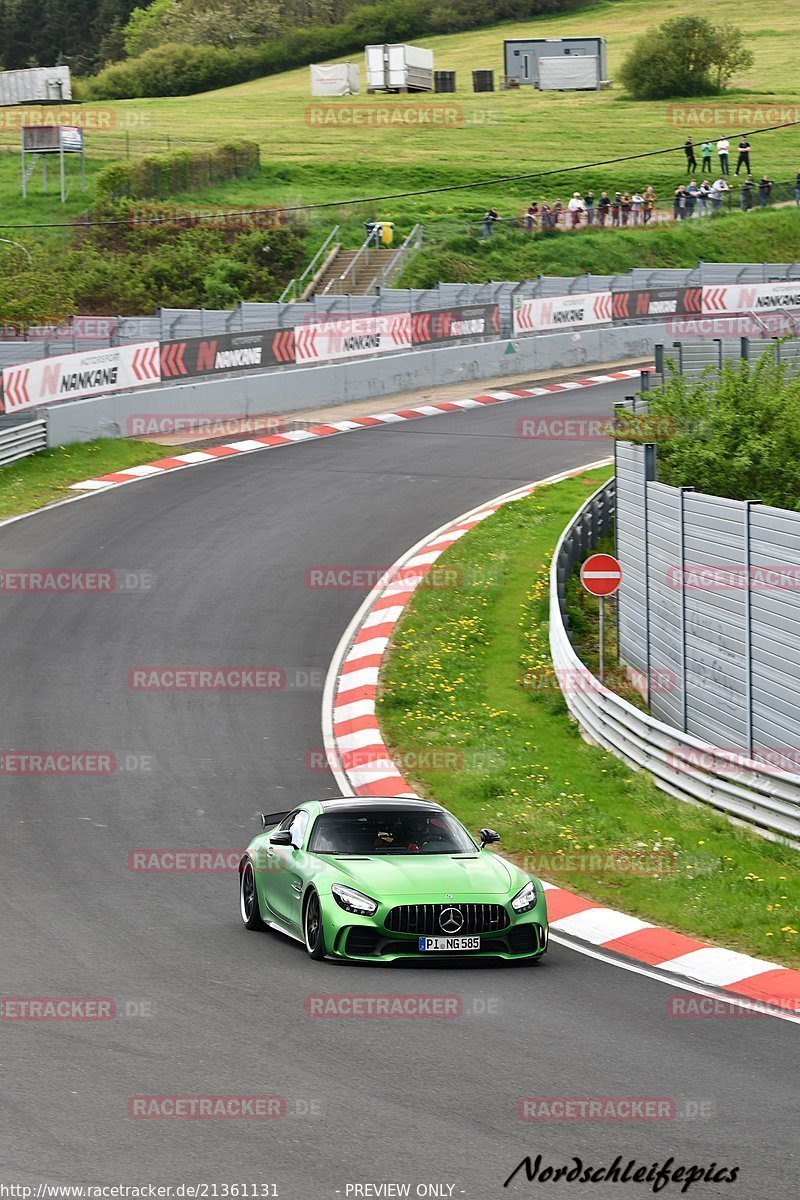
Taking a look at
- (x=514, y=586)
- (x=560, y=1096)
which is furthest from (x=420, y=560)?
(x=560, y=1096)

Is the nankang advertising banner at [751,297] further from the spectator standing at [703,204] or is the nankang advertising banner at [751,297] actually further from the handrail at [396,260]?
the spectator standing at [703,204]

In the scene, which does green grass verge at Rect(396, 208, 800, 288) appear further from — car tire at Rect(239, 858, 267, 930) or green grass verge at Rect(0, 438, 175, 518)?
car tire at Rect(239, 858, 267, 930)

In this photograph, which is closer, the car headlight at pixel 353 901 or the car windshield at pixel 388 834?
the car headlight at pixel 353 901

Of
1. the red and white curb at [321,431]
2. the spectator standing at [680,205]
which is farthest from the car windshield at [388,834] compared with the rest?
the spectator standing at [680,205]

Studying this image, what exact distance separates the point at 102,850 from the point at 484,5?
126 metres

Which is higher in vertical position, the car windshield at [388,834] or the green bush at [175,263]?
the green bush at [175,263]

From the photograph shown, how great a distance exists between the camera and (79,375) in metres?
33.9

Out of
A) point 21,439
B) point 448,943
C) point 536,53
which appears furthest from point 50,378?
point 536,53

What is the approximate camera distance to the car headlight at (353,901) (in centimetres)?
1134

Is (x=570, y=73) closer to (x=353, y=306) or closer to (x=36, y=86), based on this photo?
(x=36, y=86)

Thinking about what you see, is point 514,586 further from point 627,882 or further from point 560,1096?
point 560,1096

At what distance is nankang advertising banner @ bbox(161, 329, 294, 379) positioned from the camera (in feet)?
119

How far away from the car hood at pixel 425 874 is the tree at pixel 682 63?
3634 inches

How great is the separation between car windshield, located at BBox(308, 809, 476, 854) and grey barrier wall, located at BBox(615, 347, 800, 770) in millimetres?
4715
